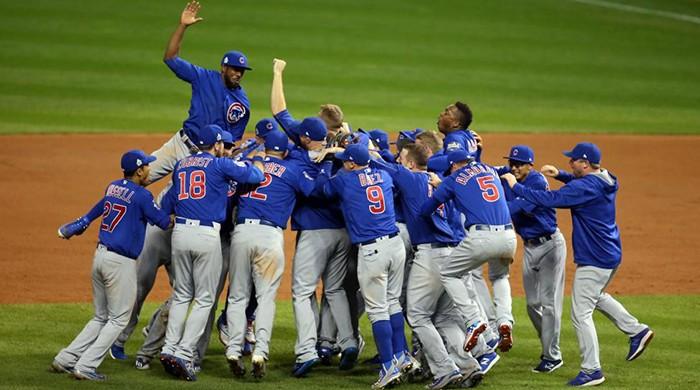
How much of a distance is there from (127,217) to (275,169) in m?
1.35

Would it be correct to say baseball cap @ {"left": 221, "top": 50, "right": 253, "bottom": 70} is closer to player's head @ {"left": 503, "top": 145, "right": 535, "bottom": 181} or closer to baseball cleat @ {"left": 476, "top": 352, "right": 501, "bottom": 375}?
player's head @ {"left": 503, "top": 145, "right": 535, "bottom": 181}

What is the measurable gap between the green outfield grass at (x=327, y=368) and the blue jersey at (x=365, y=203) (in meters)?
1.30

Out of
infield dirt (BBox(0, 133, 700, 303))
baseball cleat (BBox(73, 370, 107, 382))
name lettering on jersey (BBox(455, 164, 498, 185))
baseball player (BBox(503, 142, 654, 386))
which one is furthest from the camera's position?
infield dirt (BBox(0, 133, 700, 303))

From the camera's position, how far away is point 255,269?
33.8 ft

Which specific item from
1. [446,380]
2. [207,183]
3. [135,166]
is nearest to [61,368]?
[135,166]

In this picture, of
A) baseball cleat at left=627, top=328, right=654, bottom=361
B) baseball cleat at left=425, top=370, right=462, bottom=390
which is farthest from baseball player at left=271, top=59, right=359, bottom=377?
baseball cleat at left=627, top=328, right=654, bottom=361

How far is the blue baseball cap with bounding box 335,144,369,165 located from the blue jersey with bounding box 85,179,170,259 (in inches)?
63.9

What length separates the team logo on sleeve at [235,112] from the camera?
37.6ft

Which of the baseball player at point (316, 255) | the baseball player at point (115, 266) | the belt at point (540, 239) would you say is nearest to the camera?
the baseball player at point (115, 266)

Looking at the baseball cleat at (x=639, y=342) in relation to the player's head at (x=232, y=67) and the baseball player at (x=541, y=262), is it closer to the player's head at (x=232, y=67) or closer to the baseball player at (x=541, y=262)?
the baseball player at (x=541, y=262)

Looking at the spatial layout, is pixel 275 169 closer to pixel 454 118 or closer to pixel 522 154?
pixel 454 118

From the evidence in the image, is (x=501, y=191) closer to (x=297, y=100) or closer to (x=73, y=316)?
(x=73, y=316)

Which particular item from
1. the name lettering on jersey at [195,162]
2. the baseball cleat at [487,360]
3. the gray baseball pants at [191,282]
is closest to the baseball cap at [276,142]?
the name lettering on jersey at [195,162]

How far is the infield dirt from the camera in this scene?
13758mm
